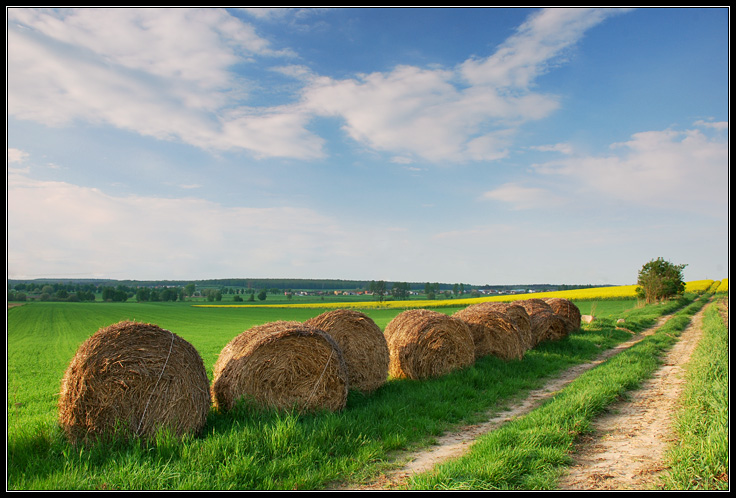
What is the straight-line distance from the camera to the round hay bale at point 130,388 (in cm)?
577

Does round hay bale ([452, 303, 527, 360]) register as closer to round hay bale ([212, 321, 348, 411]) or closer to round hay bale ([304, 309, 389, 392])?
round hay bale ([304, 309, 389, 392])

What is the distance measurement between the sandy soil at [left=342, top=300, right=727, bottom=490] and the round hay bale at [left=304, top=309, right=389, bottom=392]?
103 inches

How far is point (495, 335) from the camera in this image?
12.6 m

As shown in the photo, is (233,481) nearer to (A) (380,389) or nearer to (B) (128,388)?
(B) (128,388)

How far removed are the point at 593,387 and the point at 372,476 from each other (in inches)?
237

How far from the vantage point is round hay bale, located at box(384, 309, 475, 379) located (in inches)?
414

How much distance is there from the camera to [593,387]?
9117 mm

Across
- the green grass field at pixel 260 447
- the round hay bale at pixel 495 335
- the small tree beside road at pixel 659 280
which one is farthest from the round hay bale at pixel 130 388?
the small tree beside road at pixel 659 280

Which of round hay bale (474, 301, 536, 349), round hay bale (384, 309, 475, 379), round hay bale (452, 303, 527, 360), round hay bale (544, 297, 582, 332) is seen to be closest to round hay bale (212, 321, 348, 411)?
round hay bale (384, 309, 475, 379)

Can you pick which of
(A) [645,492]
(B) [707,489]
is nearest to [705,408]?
(B) [707,489]

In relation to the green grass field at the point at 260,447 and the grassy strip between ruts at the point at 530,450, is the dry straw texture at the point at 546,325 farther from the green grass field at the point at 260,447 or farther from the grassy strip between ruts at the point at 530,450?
the green grass field at the point at 260,447

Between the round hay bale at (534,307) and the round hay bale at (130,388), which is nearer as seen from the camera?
the round hay bale at (130,388)

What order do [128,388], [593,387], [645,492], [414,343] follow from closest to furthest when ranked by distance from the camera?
[645,492]
[128,388]
[593,387]
[414,343]

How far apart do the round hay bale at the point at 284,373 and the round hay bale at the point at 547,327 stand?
10319 mm
